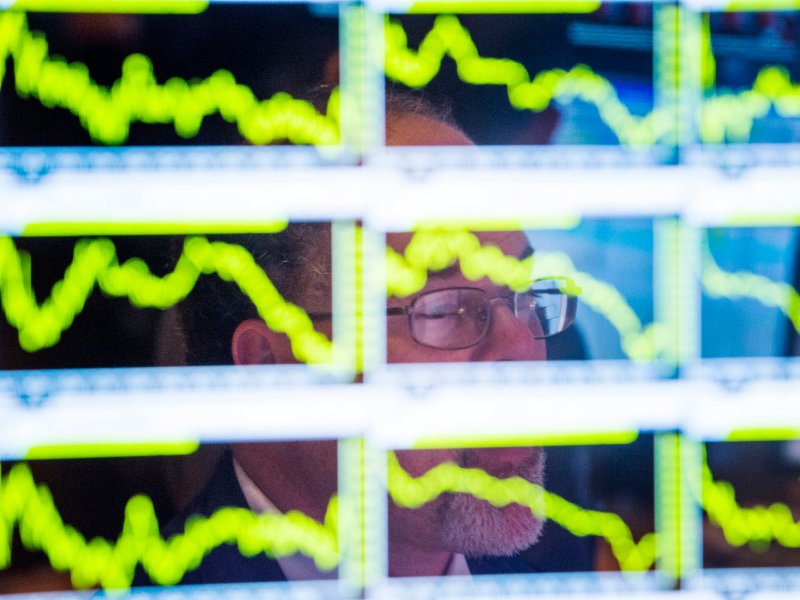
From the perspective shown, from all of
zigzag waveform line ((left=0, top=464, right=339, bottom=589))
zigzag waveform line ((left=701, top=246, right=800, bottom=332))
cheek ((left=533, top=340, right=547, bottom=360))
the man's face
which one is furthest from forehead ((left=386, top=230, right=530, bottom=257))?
zigzag waveform line ((left=0, top=464, right=339, bottom=589))

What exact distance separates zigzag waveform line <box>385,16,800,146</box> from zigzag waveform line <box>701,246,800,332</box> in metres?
0.18

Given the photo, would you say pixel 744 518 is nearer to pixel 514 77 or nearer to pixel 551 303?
pixel 551 303

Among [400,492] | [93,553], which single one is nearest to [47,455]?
[93,553]

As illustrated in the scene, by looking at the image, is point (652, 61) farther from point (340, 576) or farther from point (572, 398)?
point (340, 576)

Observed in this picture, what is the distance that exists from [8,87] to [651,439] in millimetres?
972

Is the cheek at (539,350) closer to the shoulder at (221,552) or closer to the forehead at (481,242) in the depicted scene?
the forehead at (481,242)

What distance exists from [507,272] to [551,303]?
0.07m

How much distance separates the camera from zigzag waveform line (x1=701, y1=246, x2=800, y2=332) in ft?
2.99

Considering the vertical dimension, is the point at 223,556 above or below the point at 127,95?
below

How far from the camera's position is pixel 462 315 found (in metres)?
0.88

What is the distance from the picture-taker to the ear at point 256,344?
2.88 ft

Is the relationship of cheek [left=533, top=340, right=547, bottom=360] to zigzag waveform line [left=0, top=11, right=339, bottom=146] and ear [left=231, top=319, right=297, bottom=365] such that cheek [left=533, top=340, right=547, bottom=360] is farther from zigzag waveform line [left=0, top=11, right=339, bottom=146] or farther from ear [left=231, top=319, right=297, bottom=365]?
zigzag waveform line [left=0, top=11, right=339, bottom=146]

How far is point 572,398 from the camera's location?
0.90m

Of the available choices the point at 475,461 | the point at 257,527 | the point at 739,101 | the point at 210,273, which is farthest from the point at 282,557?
the point at 739,101
